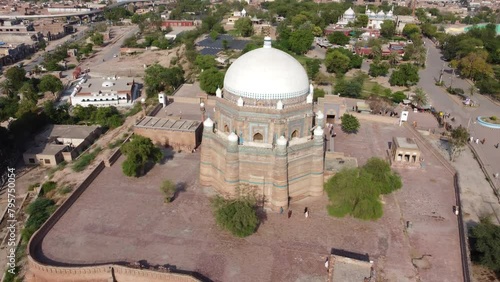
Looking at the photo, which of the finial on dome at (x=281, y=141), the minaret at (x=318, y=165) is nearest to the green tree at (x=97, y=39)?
the minaret at (x=318, y=165)

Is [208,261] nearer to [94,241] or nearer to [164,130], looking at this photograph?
[94,241]

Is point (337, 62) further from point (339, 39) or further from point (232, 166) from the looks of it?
point (232, 166)

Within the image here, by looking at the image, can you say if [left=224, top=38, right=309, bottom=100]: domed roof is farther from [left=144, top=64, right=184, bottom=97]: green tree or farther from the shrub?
[left=144, top=64, right=184, bottom=97]: green tree

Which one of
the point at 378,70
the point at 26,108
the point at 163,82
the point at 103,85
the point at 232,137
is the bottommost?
the point at 26,108

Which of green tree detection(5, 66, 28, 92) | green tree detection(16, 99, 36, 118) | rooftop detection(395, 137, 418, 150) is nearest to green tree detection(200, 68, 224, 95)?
green tree detection(16, 99, 36, 118)

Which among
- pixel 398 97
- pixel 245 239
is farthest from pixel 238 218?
pixel 398 97
